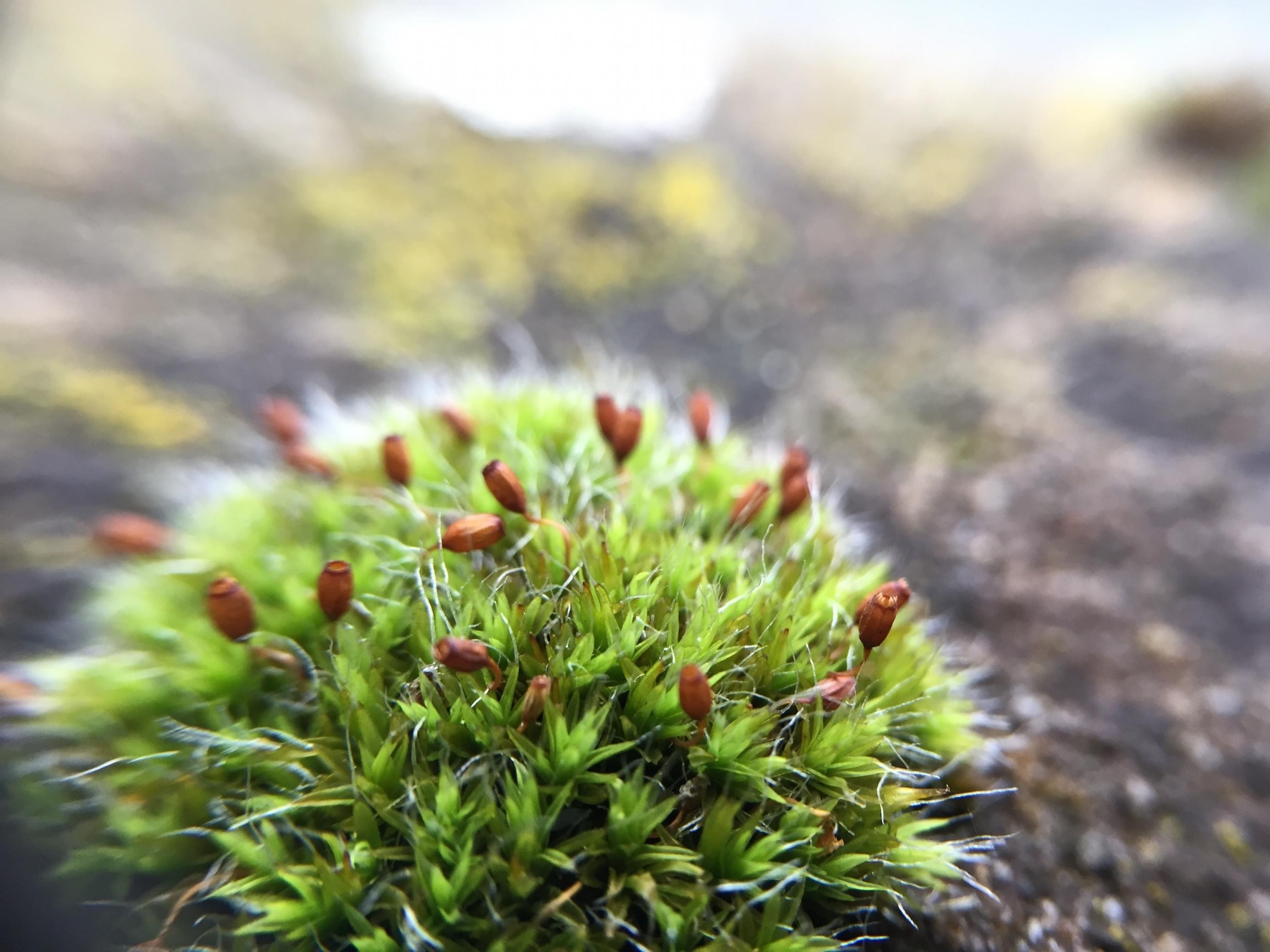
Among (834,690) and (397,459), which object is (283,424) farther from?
(834,690)

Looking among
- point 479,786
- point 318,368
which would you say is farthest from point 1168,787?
point 318,368

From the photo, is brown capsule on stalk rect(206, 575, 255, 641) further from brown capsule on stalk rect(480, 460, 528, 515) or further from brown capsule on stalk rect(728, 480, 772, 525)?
brown capsule on stalk rect(728, 480, 772, 525)

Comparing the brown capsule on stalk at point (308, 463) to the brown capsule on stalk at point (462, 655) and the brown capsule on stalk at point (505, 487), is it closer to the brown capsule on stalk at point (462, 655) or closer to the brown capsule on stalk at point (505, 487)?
the brown capsule on stalk at point (505, 487)

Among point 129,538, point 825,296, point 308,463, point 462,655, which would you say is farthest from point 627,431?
point 825,296

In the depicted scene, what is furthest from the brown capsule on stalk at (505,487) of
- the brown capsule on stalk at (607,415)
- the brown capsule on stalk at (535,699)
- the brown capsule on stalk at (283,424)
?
the brown capsule on stalk at (283,424)

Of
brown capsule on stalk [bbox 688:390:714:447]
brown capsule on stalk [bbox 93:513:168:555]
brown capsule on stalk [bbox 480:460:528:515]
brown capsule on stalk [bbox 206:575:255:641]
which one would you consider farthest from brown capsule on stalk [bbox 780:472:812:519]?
brown capsule on stalk [bbox 93:513:168:555]

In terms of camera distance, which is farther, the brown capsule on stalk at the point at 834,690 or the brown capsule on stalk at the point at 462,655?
the brown capsule on stalk at the point at 834,690
